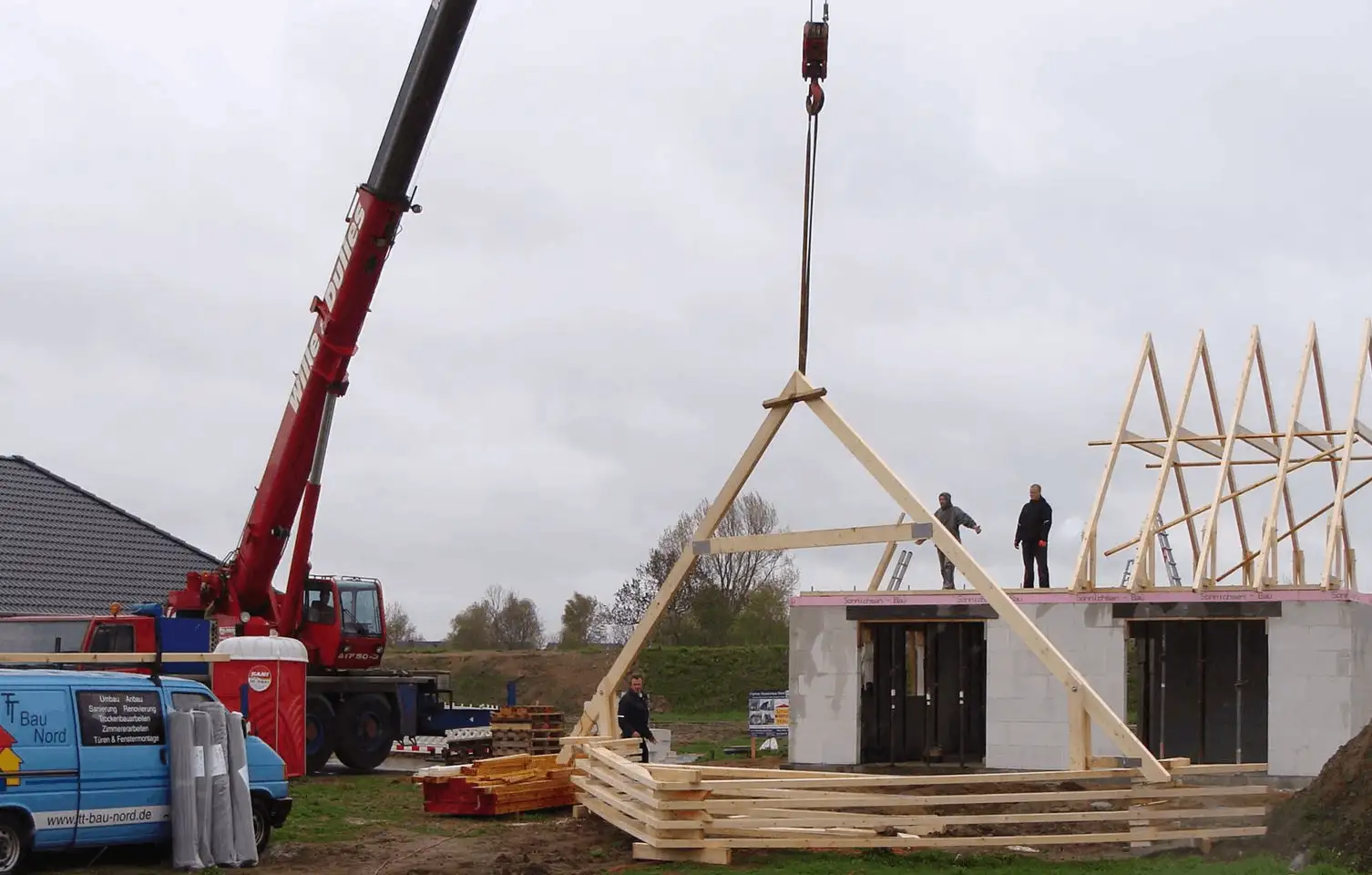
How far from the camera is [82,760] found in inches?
472

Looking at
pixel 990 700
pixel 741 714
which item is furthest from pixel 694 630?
pixel 990 700

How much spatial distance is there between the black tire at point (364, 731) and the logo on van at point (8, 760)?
36.3 feet

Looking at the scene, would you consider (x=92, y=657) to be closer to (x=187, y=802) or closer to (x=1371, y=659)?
(x=187, y=802)

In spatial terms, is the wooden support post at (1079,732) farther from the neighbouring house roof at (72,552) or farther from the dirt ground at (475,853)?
the neighbouring house roof at (72,552)

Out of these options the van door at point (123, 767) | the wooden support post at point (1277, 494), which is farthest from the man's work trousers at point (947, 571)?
the van door at point (123, 767)

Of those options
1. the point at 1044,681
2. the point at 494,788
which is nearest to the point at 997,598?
the point at 494,788

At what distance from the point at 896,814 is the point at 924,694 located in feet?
32.5

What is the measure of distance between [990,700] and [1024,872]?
8.38 m

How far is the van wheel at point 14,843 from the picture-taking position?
11.4 m

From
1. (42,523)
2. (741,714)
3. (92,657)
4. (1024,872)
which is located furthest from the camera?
(741,714)

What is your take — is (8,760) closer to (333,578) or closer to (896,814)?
(896,814)

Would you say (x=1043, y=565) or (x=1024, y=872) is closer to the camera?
(x=1024, y=872)

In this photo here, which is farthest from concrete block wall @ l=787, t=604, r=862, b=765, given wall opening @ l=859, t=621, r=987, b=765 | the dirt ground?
the dirt ground

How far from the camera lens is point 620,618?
60594mm
